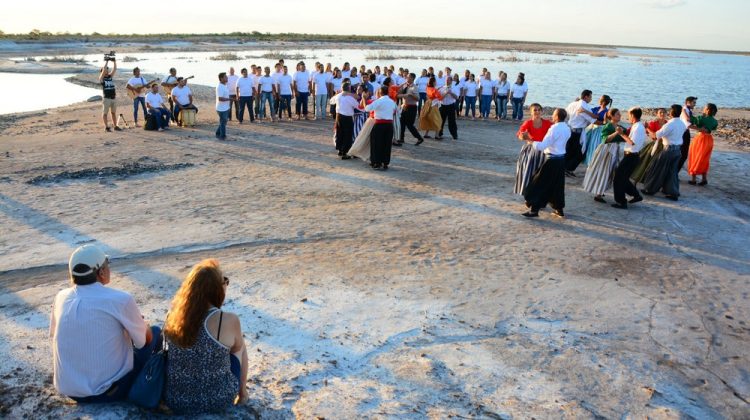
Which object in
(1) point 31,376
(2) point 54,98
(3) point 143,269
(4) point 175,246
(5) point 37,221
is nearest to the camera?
(1) point 31,376

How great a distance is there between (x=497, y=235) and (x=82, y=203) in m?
6.04

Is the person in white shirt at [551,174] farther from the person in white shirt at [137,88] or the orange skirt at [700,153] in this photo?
the person in white shirt at [137,88]

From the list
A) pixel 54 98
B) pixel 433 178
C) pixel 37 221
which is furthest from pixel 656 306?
pixel 54 98

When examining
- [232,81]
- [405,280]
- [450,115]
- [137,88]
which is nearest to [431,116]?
[450,115]

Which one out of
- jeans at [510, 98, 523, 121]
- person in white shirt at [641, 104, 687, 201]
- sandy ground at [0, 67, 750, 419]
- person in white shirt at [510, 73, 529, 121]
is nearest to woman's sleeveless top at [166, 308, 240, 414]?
sandy ground at [0, 67, 750, 419]

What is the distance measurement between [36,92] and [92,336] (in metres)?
24.2

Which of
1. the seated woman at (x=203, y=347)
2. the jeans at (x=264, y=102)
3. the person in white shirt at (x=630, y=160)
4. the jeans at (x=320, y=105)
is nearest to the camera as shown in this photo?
the seated woman at (x=203, y=347)

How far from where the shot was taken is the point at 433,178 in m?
10.5

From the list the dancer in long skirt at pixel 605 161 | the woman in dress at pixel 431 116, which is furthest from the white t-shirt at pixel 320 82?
the dancer in long skirt at pixel 605 161

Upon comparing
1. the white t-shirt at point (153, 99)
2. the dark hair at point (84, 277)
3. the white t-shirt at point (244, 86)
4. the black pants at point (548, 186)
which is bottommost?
the black pants at point (548, 186)

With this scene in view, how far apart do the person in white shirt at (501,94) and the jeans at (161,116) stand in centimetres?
1011

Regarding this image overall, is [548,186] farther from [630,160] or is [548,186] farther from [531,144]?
[630,160]

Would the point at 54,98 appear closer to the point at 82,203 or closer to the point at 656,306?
the point at 82,203

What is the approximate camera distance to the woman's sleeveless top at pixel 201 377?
A: 336 centimetres
